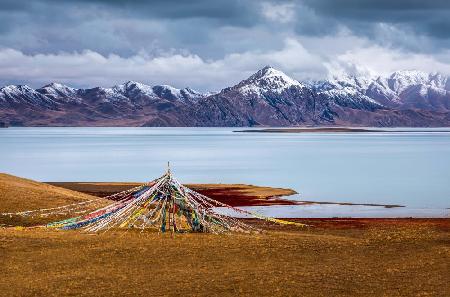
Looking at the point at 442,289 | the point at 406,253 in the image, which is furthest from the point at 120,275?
the point at 406,253

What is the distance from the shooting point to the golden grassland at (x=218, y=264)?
26312 mm

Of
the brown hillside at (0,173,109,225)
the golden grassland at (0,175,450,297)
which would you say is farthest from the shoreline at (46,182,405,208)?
the golden grassland at (0,175,450,297)

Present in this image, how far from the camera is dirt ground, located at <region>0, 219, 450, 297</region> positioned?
26.3 m

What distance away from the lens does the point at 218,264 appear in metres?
31.1

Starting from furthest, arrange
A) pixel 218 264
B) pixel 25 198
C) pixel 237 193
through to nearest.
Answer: pixel 237 193
pixel 25 198
pixel 218 264

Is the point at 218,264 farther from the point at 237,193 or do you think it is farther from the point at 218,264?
the point at 237,193

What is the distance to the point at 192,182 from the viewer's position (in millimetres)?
103062

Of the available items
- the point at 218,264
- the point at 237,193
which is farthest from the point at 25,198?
the point at 237,193

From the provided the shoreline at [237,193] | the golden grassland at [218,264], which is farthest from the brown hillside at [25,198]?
the shoreline at [237,193]

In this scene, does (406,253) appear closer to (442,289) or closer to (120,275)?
(442,289)

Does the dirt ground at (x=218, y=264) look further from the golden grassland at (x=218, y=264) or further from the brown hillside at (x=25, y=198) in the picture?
the brown hillside at (x=25, y=198)

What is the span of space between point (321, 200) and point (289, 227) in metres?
28.6

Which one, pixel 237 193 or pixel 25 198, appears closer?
pixel 25 198

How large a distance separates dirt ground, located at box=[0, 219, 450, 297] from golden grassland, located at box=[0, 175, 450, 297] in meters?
0.04
